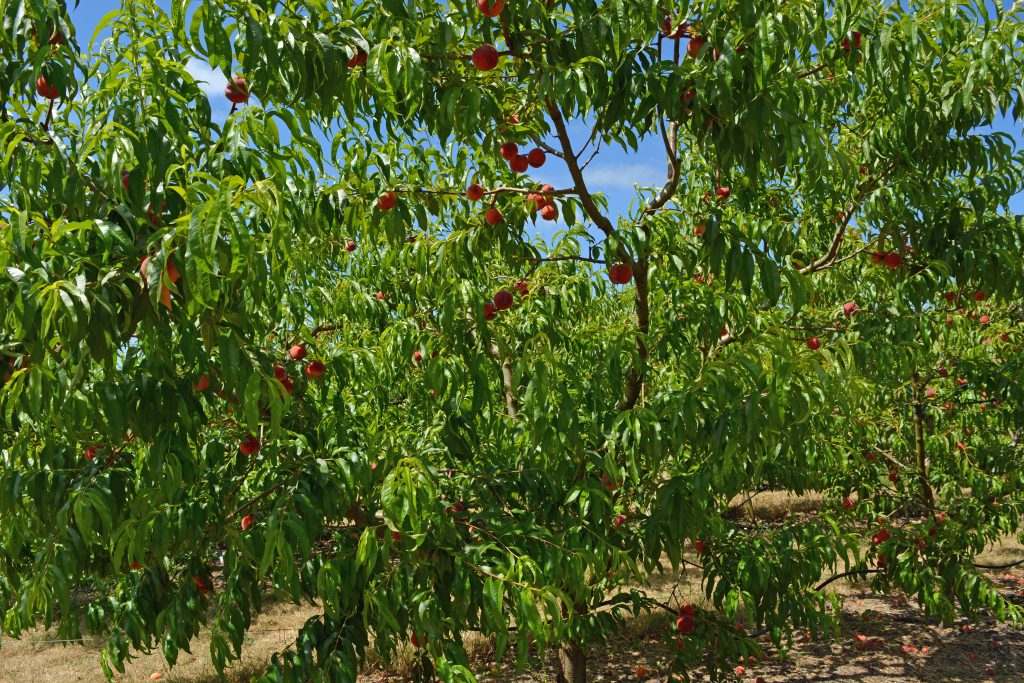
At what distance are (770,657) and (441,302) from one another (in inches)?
170

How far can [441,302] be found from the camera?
9.61ft

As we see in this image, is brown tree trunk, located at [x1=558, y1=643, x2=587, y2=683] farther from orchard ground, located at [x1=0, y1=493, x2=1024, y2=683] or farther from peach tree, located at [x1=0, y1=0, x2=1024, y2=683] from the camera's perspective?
orchard ground, located at [x1=0, y1=493, x2=1024, y2=683]

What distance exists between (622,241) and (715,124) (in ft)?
1.62

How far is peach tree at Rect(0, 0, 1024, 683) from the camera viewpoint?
2.03 metres

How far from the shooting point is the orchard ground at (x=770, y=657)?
5402 mm

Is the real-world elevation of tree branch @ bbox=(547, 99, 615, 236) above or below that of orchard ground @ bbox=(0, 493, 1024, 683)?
above

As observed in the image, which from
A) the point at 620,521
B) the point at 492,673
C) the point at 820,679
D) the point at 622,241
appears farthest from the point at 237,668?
the point at 622,241

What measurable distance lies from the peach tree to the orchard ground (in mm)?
1671

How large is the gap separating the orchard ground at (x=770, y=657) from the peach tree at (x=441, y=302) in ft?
5.48

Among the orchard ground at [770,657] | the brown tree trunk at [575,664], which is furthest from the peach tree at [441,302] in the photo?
the orchard ground at [770,657]

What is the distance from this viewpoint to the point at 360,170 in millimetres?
2910

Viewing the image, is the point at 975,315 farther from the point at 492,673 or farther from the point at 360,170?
the point at 360,170

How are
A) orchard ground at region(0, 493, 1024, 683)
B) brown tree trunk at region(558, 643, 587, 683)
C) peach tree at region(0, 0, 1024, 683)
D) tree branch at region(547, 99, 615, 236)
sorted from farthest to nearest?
1. orchard ground at region(0, 493, 1024, 683)
2. brown tree trunk at region(558, 643, 587, 683)
3. tree branch at region(547, 99, 615, 236)
4. peach tree at region(0, 0, 1024, 683)

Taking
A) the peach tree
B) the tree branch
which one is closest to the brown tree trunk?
the peach tree
